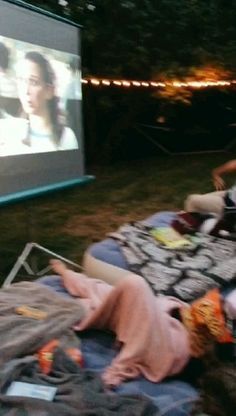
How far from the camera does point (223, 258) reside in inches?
113

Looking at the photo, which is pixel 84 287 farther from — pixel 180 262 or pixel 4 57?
pixel 4 57

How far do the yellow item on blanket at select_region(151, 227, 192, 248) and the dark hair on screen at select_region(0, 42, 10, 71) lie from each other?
110 cm

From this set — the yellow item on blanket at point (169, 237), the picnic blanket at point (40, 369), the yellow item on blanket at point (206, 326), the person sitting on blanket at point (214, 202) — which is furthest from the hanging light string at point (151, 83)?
the yellow item on blanket at point (206, 326)

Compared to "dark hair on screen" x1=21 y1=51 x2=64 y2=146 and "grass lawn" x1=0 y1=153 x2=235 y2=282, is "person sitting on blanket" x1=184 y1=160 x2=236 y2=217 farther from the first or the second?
"dark hair on screen" x1=21 y1=51 x2=64 y2=146

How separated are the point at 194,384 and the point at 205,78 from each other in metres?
5.11

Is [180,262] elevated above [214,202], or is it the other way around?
[214,202]

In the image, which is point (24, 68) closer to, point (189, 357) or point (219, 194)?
point (219, 194)

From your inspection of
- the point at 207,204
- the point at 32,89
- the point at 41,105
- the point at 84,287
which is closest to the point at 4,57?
the point at 32,89

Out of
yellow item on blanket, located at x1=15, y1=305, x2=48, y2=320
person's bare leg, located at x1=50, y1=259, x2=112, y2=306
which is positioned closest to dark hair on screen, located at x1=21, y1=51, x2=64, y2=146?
person's bare leg, located at x1=50, y1=259, x2=112, y2=306

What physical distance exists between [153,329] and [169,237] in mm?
1201

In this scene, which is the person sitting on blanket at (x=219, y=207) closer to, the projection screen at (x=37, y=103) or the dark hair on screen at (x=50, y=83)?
the projection screen at (x=37, y=103)

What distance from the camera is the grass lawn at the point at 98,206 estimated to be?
405cm

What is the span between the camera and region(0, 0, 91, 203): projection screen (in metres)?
2.83

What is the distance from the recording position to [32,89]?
3074 mm
